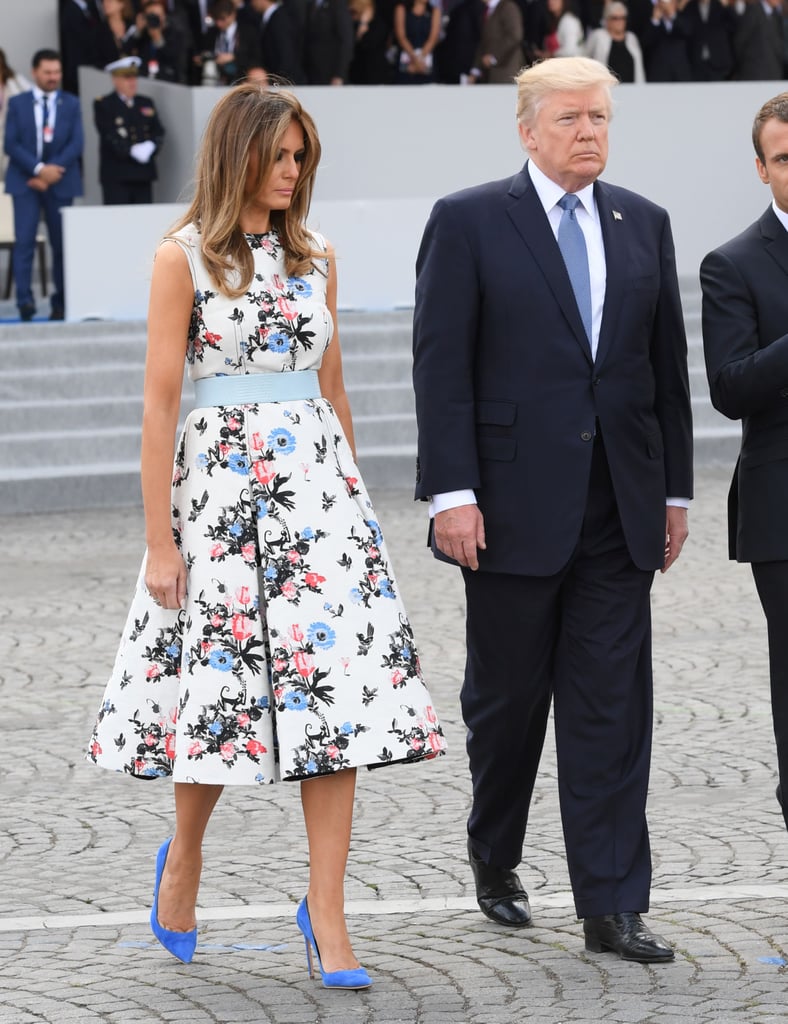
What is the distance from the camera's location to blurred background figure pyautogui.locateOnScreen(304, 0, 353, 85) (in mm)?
19000

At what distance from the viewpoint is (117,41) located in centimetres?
1917

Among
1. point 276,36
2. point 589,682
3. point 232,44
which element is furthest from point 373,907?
point 276,36

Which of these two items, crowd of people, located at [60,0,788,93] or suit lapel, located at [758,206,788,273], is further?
crowd of people, located at [60,0,788,93]

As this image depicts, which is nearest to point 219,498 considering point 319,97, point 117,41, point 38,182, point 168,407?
point 168,407

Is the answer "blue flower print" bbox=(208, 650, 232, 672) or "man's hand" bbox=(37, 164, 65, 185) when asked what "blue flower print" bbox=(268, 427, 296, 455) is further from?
"man's hand" bbox=(37, 164, 65, 185)

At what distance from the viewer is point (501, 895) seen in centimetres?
447

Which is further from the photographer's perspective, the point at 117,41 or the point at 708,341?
the point at 117,41

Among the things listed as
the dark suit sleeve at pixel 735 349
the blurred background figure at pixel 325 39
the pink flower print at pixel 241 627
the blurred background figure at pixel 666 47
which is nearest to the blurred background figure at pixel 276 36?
the blurred background figure at pixel 325 39

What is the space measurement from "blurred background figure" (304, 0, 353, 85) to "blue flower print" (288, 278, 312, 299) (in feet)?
50.0

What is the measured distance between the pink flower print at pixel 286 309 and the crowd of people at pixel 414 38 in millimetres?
14541

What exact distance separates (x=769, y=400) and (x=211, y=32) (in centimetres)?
1528

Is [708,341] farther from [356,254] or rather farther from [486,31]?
[486,31]

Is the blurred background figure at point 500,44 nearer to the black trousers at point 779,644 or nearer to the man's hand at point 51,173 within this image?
the man's hand at point 51,173

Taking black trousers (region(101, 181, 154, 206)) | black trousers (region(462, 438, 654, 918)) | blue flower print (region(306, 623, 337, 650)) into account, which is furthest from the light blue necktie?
black trousers (region(101, 181, 154, 206))
